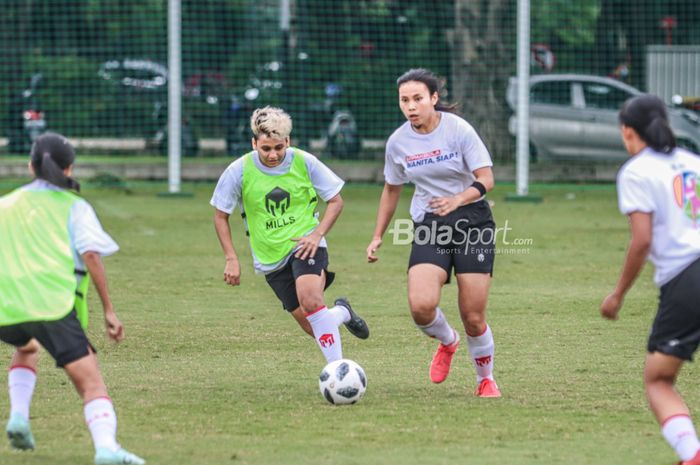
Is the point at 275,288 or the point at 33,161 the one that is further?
the point at 275,288

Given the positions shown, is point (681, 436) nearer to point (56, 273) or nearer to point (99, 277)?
point (99, 277)

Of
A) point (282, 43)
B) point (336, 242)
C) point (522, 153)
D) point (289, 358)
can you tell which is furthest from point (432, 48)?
point (289, 358)

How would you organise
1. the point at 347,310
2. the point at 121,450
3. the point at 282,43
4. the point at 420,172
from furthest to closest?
1. the point at 282,43
2. the point at 347,310
3. the point at 420,172
4. the point at 121,450

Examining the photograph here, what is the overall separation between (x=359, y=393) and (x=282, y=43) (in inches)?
681

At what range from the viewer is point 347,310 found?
8094mm

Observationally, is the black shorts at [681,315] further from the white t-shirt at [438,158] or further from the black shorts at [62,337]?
the black shorts at [62,337]

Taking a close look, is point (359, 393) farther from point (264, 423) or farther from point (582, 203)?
point (582, 203)

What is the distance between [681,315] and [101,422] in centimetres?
246

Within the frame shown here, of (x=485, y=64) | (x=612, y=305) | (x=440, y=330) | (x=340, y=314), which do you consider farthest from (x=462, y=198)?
(x=485, y=64)

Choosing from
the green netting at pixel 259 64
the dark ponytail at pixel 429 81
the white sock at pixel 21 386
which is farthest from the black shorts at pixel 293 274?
the green netting at pixel 259 64

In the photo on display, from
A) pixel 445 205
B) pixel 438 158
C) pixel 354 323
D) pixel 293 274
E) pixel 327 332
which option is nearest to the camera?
pixel 445 205

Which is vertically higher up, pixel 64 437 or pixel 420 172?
pixel 420 172

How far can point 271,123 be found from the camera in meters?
7.55

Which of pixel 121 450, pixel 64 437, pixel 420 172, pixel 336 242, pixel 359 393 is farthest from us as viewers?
pixel 336 242
